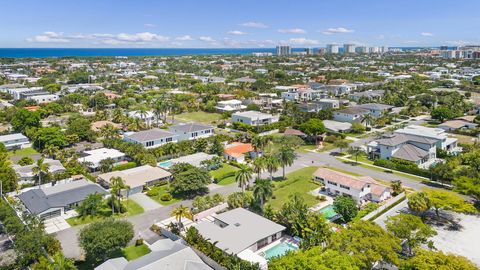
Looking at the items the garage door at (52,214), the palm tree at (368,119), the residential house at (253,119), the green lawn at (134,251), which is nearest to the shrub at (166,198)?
the green lawn at (134,251)

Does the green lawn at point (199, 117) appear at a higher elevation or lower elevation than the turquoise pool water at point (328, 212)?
higher

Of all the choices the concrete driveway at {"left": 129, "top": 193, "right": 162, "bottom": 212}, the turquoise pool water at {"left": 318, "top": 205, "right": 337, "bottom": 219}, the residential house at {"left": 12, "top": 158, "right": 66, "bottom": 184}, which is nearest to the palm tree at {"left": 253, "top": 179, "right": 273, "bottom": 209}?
the turquoise pool water at {"left": 318, "top": 205, "right": 337, "bottom": 219}

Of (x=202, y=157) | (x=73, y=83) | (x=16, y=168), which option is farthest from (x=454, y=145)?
(x=73, y=83)

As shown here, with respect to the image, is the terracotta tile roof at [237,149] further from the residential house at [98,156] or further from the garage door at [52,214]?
the garage door at [52,214]

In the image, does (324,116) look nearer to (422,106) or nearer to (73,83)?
(422,106)

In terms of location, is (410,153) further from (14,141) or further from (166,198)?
(14,141)

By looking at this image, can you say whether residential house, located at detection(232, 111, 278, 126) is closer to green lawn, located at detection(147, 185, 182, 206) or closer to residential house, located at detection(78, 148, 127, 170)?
residential house, located at detection(78, 148, 127, 170)

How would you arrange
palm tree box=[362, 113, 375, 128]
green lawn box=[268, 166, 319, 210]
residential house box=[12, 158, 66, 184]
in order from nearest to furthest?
green lawn box=[268, 166, 319, 210] → residential house box=[12, 158, 66, 184] → palm tree box=[362, 113, 375, 128]
